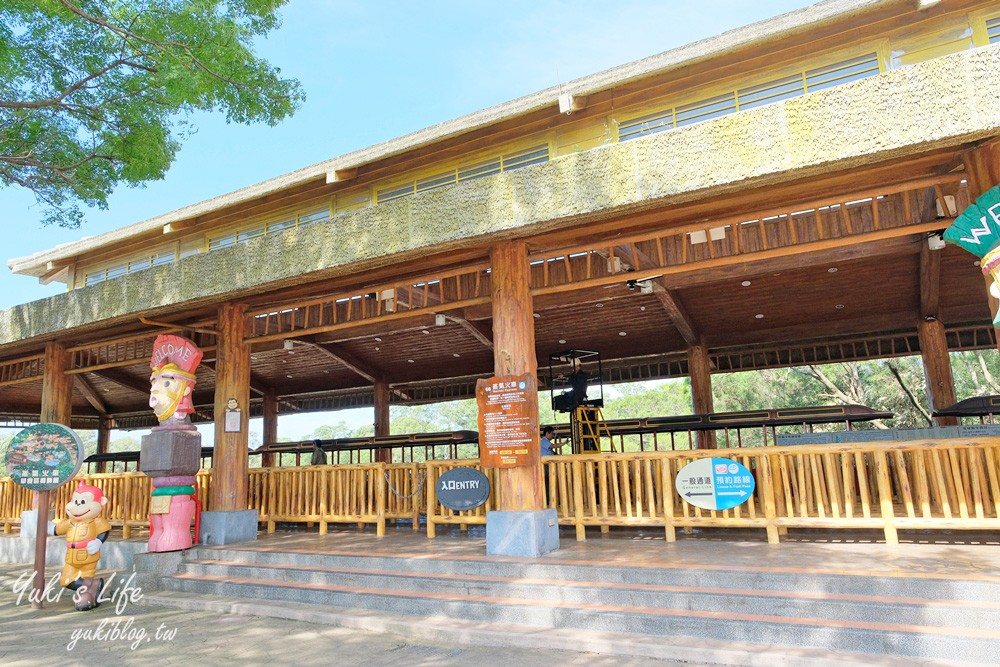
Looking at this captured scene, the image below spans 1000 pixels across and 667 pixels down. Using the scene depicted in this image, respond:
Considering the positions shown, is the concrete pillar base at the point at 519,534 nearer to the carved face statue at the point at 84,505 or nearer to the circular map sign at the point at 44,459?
the carved face statue at the point at 84,505

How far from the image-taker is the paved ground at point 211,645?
4.70 m

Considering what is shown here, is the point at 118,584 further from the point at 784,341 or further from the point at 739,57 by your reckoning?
the point at 784,341

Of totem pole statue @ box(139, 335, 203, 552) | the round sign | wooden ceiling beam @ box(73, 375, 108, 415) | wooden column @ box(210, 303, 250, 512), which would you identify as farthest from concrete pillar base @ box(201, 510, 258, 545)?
wooden ceiling beam @ box(73, 375, 108, 415)

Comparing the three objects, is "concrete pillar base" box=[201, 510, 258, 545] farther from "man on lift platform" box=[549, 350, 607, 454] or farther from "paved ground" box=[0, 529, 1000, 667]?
"man on lift platform" box=[549, 350, 607, 454]

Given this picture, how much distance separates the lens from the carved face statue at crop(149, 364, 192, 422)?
855 centimetres

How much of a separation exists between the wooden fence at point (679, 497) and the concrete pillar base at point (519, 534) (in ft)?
3.62

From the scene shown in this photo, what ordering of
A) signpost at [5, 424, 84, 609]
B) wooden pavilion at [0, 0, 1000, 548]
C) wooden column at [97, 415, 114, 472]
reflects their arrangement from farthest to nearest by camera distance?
wooden column at [97, 415, 114, 472] → signpost at [5, 424, 84, 609] → wooden pavilion at [0, 0, 1000, 548]

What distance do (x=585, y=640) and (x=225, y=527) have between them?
619 centimetres

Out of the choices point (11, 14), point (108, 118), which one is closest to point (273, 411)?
point (108, 118)

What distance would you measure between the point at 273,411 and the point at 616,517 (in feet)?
52.8

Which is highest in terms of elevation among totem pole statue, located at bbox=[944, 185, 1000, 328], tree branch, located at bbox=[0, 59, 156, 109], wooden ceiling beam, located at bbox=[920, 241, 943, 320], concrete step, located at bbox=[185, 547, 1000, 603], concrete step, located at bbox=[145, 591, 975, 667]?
tree branch, located at bbox=[0, 59, 156, 109]

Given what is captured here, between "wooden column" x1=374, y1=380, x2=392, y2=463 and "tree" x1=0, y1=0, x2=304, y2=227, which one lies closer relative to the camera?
"tree" x1=0, y1=0, x2=304, y2=227

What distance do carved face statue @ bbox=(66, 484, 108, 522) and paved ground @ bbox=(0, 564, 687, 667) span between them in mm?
1046

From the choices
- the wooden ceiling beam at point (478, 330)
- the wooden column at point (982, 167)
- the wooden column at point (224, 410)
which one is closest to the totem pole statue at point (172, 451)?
the wooden column at point (224, 410)
